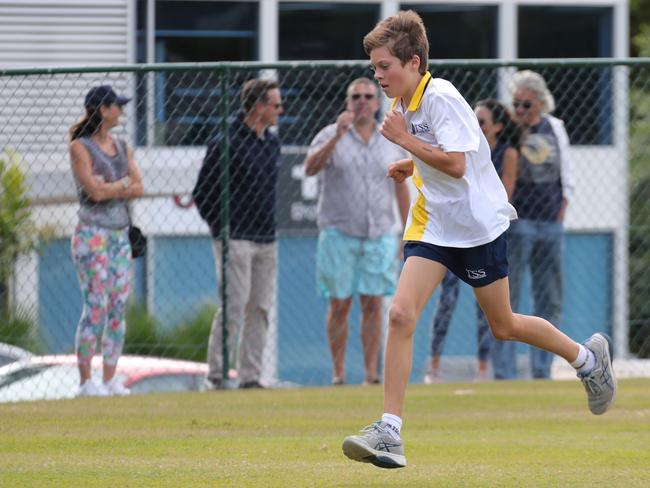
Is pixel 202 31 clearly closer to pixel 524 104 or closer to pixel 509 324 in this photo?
pixel 524 104

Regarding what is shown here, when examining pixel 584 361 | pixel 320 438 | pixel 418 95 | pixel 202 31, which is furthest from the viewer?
pixel 202 31

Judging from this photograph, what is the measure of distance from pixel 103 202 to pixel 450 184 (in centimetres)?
369

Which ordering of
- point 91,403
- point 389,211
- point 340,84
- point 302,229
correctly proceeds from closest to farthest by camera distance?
1. point 91,403
2. point 389,211
3. point 340,84
4. point 302,229

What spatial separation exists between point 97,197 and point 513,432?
3.20 m

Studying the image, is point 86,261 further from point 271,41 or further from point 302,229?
point 271,41

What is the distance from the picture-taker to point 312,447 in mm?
7051

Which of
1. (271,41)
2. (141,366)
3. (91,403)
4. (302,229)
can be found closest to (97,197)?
(91,403)

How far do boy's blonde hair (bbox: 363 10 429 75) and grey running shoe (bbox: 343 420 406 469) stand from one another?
5.17 feet

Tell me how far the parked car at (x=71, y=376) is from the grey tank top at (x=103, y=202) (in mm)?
985

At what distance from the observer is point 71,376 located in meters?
9.75

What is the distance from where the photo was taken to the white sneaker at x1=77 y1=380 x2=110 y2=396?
9312 mm

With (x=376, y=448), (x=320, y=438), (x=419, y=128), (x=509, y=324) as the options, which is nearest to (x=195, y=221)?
(x=320, y=438)

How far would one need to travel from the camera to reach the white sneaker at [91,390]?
30.6ft

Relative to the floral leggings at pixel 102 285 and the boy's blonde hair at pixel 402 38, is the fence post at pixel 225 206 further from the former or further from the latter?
the boy's blonde hair at pixel 402 38
